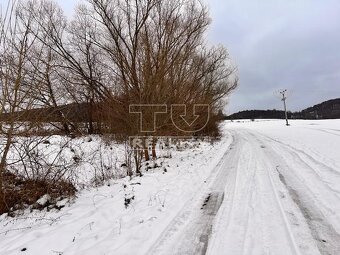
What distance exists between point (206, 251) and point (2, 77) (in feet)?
14.8

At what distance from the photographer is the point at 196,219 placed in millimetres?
5109

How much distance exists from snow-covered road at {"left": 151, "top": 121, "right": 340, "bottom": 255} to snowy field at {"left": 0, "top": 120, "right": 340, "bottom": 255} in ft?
0.04

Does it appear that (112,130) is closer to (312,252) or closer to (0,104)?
(0,104)

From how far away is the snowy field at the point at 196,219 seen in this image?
407 cm

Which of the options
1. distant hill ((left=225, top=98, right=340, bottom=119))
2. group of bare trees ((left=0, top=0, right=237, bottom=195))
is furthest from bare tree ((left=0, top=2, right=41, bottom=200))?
distant hill ((left=225, top=98, right=340, bottom=119))

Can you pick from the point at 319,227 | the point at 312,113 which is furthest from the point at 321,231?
the point at 312,113

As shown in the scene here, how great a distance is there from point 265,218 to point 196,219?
116 centimetres

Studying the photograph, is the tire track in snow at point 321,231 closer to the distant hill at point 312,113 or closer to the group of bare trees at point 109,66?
the group of bare trees at point 109,66

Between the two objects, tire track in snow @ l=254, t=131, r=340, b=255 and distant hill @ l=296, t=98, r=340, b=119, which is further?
distant hill @ l=296, t=98, r=340, b=119

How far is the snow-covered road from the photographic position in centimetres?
393

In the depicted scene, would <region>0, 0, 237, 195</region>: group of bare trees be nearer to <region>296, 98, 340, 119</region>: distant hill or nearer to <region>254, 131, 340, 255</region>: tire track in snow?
<region>254, 131, 340, 255</region>: tire track in snow

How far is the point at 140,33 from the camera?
13578mm

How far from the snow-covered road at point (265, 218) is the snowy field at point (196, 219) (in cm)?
1

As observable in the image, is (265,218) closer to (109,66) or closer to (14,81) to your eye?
(14,81)
